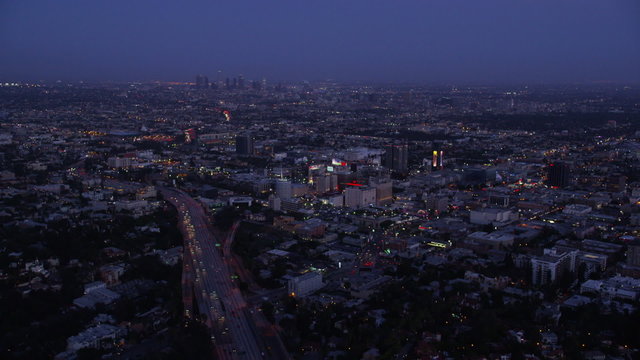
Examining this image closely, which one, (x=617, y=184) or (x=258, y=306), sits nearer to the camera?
(x=258, y=306)

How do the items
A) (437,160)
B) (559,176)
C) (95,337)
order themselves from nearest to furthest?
(95,337) → (559,176) → (437,160)

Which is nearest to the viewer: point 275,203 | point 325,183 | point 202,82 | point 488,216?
point 488,216

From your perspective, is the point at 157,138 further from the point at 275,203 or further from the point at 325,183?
the point at 275,203

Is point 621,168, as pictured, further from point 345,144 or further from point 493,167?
point 345,144

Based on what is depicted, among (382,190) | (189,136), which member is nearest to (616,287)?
(382,190)

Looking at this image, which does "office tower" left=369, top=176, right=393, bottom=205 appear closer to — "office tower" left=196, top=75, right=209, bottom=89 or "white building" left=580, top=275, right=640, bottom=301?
"white building" left=580, top=275, right=640, bottom=301

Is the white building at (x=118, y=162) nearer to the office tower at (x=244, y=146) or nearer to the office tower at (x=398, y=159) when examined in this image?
the office tower at (x=244, y=146)
